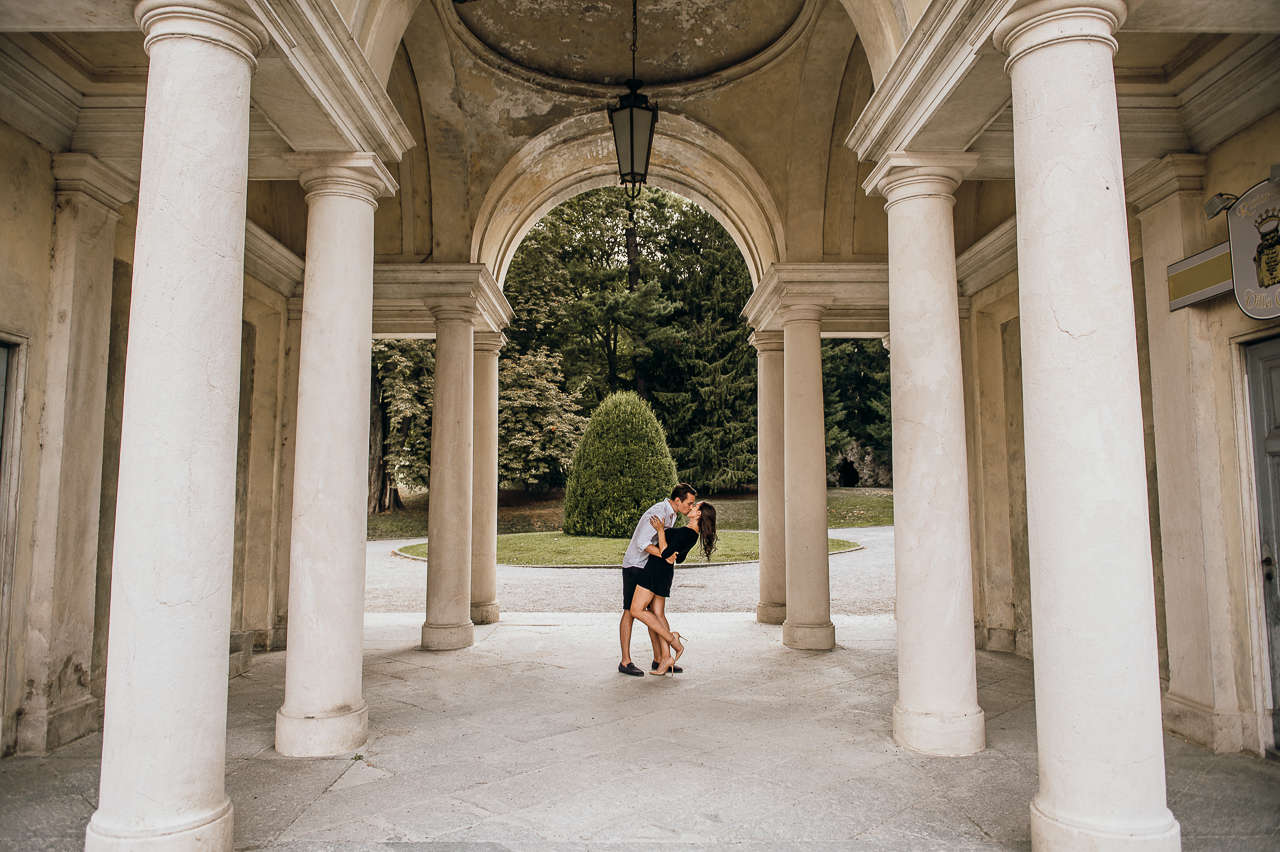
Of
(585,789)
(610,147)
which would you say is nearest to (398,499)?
(610,147)

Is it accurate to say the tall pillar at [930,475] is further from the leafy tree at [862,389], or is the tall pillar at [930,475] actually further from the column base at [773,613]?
the leafy tree at [862,389]

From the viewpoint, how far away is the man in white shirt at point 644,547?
7445 millimetres

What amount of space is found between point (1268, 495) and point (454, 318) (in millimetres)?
7881

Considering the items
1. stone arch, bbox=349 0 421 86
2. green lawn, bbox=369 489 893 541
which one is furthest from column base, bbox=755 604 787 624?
green lawn, bbox=369 489 893 541

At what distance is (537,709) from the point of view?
20.7 feet

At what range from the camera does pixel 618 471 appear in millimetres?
24984

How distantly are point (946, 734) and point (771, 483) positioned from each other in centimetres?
621

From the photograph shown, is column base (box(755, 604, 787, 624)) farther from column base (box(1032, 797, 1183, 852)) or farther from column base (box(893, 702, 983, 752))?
column base (box(1032, 797, 1183, 852))

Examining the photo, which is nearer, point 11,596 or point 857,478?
point 11,596

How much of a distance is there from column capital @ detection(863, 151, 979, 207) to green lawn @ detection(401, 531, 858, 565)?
1542cm

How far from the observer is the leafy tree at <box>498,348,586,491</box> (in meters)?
31.7

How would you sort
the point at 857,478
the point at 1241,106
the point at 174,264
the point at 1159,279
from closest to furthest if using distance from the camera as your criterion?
the point at 174,264
the point at 1241,106
the point at 1159,279
the point at 857,478

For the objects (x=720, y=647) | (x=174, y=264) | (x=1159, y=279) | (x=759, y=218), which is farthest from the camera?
(x=759, y=218)

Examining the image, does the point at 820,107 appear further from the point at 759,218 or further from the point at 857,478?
the point at 857,478
